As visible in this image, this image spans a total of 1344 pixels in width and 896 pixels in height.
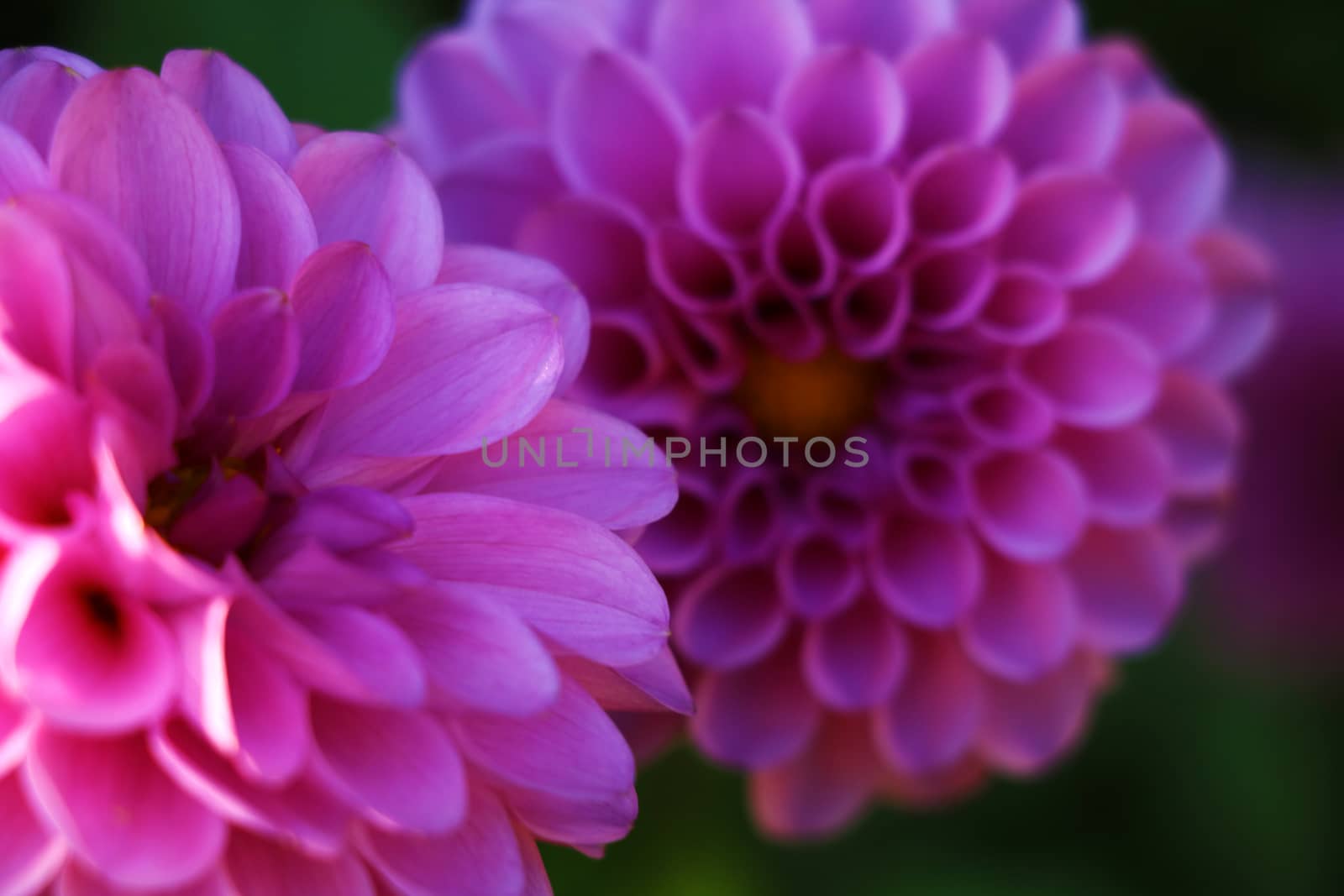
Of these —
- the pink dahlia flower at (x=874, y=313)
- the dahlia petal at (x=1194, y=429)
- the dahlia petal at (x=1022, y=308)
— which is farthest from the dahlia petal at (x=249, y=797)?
the dahlia petal at (x=1194, y=429)

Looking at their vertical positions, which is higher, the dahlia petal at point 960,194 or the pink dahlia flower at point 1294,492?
the dahlia petal at point 960,194

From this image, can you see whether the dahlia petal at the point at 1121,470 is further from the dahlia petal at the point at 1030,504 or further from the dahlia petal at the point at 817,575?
the dahlia petal at the point at 817,575

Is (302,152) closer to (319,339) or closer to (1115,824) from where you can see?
(319,339)

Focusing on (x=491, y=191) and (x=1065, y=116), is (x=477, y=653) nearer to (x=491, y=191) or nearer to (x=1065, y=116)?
(x=491, y=191)

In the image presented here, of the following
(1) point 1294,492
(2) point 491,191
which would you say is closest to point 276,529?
(2) point 491,191

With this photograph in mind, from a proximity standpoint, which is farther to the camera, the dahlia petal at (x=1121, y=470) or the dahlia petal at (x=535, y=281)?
the dahlia petal at (x=1121, y=470)

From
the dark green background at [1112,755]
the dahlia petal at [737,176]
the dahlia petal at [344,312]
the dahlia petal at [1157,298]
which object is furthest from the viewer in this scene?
the dark green background at [1112,755]
